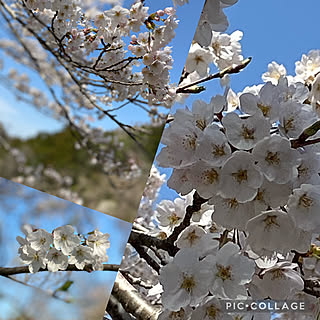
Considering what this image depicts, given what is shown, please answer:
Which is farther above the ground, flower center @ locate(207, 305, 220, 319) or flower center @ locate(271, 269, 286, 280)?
flower center @ locate(271, 269, 286, 280)

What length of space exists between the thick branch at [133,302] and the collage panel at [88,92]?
0.38 m

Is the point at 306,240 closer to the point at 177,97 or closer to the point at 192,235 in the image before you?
the point at 192,235

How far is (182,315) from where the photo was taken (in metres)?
0.34

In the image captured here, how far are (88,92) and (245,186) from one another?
4.43ft

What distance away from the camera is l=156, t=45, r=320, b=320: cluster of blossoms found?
306 mm

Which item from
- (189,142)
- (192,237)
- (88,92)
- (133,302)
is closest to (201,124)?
(189,142)

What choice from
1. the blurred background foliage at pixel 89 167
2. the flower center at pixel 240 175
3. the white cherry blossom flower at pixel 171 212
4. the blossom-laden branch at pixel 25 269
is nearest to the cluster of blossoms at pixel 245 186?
the flower center at pixel 240 175

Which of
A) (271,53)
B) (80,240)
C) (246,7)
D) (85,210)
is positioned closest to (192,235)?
(80,240)

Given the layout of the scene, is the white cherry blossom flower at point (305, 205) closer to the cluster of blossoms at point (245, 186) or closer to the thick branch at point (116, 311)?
the cluster of blossoms at point (245, 186)

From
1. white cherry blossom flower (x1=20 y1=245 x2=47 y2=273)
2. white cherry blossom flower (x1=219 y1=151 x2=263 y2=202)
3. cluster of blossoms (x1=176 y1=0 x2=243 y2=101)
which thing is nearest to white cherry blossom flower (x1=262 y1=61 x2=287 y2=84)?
cluster of blossoms (x1=176 y1=0 x2=243 y2=101)

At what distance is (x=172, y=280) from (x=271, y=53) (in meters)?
0.46

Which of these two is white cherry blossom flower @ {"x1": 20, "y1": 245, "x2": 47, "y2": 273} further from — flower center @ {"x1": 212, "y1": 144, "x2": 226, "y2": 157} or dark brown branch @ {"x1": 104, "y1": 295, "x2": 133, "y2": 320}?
flower center @ {"x1": 212, "y1": 144, "x2": 226, "y2": 157}

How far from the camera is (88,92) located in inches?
61.2

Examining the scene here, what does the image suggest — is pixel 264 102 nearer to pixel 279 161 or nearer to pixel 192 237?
pixel 279 161
